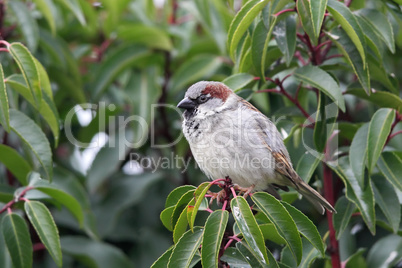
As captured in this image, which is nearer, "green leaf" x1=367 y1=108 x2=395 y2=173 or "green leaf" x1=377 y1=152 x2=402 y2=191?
"green leaf" x1=367 y1=108 x2=395 y2=173

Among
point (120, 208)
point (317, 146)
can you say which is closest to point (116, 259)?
point (120, 208)

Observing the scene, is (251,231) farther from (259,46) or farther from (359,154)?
(259,46)

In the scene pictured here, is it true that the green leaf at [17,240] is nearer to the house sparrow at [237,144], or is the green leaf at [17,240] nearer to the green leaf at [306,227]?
the house sparrow at [237,144]

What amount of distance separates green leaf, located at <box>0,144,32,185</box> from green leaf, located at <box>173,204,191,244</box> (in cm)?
93

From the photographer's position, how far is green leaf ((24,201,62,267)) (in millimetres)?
2072

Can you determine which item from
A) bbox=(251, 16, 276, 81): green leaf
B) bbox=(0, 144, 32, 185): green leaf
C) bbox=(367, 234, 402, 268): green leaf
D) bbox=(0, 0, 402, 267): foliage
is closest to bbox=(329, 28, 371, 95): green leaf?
bbox=(0, 0, 402, 267): foliage

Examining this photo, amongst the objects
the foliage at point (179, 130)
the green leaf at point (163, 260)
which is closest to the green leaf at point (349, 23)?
the foliage at point (179, 130)

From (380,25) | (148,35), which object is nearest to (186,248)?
(380,25)

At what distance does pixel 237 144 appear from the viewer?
94.5 inches

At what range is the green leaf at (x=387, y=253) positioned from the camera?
2436 mm

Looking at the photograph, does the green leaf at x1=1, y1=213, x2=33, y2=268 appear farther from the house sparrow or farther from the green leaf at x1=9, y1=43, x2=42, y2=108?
the house sparrow

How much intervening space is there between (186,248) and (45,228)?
63 centimetres

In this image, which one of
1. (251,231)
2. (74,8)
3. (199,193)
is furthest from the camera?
(74,8)

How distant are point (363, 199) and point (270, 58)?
0.73 metres
